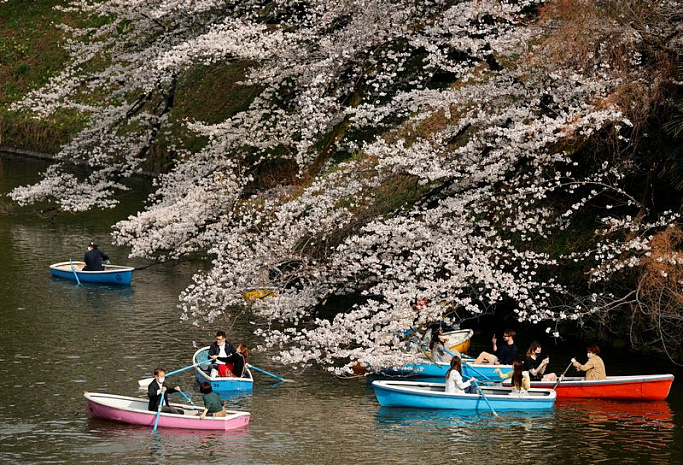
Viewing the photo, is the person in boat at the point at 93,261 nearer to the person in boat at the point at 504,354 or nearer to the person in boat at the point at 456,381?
the person in boat at the point at 504,354

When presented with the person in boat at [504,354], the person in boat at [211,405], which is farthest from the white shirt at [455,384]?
the person in boat at [211,405]

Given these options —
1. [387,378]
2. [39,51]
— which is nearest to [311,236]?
[387,378]

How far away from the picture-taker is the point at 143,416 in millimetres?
20938

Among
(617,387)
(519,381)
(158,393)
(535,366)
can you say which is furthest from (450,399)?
(158,393)

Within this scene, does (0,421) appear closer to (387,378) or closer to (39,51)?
(387,378)

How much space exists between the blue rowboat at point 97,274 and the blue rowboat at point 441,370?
39.3 ft

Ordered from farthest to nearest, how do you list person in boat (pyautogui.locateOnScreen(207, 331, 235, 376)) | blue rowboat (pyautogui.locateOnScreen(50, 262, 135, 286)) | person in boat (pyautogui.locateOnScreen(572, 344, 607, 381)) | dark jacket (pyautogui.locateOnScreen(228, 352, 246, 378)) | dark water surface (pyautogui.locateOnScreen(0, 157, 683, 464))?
blue rowboat (pyautogui.locateOnScreen(50, 262, 135, 286))
person in boat (pyautogui.locateOnScreen(207, 331, 235, 376))
dark jacket (pyautogui.locateOnScreen(228, 352, 246, 378))
person in boat (pyautogui.locateOnScreen(572, 344, 607, 381))
dark water surface (pyautogui.locateOnScreen(0, 157, 683, 464))

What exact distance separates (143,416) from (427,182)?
9.71m

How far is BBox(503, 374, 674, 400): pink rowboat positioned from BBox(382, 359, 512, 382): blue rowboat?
849mm

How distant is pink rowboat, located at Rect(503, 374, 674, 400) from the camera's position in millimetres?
22500

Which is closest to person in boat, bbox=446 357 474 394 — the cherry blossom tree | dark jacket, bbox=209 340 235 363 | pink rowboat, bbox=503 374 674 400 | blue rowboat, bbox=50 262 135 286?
the cherry blossom tree

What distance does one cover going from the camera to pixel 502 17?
85.1ft

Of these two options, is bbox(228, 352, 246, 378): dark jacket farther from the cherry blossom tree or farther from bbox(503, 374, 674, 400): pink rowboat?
bbox(503, 374, 674, 400): pink rowboat

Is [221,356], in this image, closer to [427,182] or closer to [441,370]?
[441,370]
